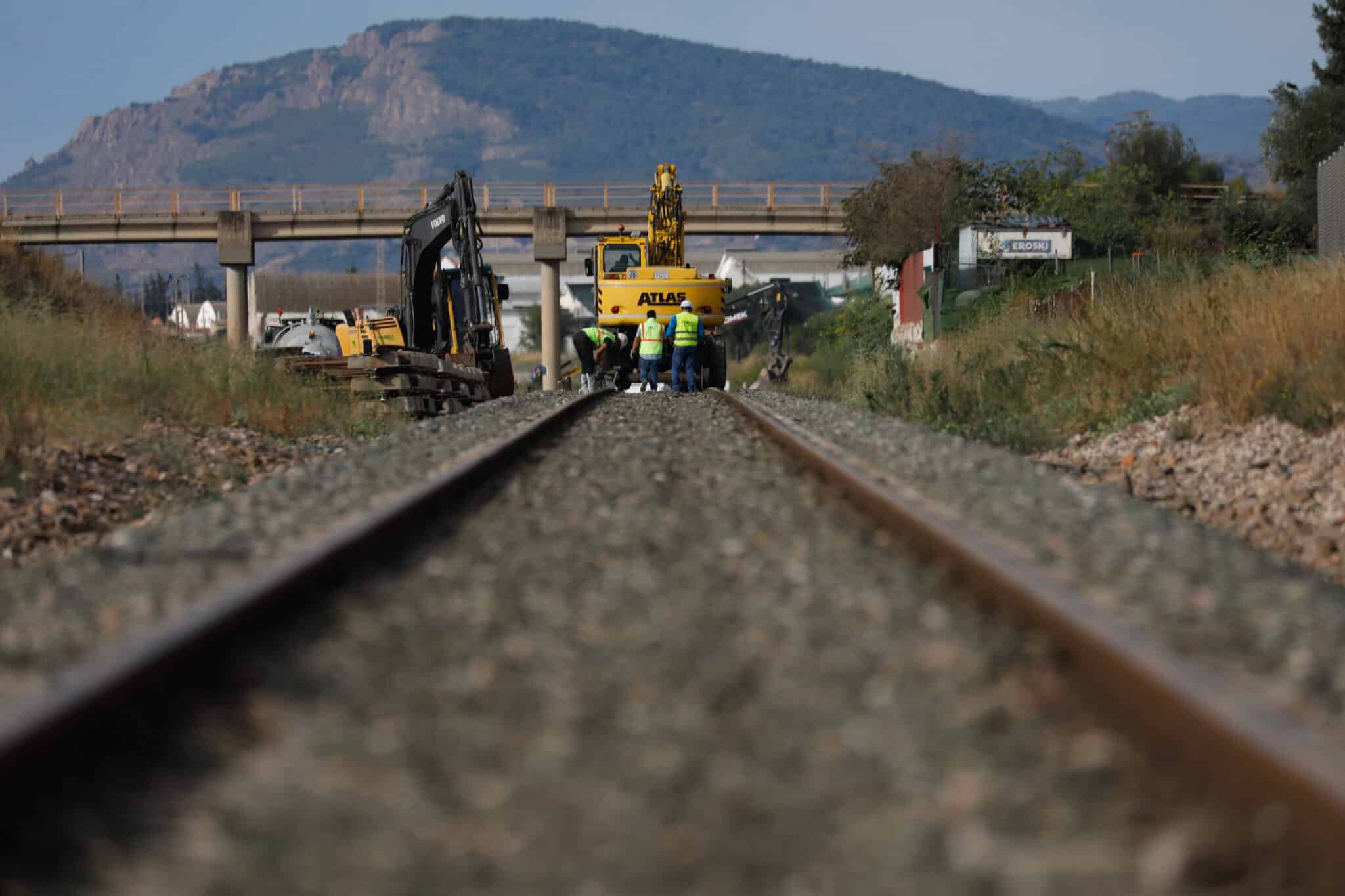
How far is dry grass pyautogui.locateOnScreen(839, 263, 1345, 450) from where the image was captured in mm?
11695

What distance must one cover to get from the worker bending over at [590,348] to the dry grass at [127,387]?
9508 millimetres

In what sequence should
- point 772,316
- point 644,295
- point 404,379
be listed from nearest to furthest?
point 404,379
point 644,295
point 772,316

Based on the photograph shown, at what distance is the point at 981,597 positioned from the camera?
16.9ft

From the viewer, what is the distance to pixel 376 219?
5997cm

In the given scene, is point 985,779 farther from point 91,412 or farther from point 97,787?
point 91,412

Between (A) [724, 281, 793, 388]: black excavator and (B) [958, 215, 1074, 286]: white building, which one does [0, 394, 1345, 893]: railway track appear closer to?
(B) [958, 215, 1074, 286]: white building

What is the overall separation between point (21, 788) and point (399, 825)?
0.92 m

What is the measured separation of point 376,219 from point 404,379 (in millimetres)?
42478

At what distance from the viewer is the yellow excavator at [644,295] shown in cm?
2820

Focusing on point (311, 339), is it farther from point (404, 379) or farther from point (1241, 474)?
point (1241, 474)

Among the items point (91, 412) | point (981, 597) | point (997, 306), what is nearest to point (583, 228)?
point (997, 306)

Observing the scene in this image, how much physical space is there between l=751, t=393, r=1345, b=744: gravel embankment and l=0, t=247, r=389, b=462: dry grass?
6759 mm

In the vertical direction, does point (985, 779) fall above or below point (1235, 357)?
below

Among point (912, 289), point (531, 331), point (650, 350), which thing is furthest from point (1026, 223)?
point (531, 331)
